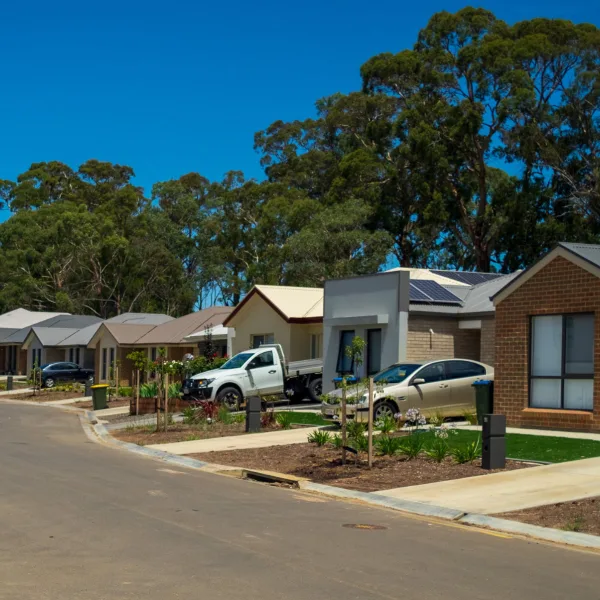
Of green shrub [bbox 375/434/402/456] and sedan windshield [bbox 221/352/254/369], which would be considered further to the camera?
sedan windshield [bbox 221/352/254/369]

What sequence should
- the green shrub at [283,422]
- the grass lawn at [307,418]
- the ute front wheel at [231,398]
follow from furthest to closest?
the ute front wheel at [231,398] → the grass lawn at [307,418] → the green shrub at [283,422]

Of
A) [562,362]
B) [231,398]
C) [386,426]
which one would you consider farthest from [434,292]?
[386,426]

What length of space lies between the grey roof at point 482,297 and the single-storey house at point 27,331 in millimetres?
39675

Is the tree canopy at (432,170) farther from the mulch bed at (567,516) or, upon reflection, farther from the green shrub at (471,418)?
the mulch bed at (567,516)

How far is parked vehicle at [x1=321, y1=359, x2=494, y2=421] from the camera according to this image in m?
21.2

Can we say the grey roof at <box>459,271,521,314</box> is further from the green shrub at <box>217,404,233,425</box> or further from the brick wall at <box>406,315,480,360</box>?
the green shrub at <box>217,404,233,425</box>

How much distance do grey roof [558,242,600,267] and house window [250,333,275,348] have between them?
17.4 metres

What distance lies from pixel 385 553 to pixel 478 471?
633 centimetres

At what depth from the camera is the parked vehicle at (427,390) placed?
2119 centimetres

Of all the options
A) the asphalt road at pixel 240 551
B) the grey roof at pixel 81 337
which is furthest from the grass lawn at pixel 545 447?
the grey roof at pixel 81 337

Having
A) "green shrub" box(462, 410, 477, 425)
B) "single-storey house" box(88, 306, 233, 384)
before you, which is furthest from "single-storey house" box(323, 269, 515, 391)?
"single-storey house" box(88, 306, 233, 384)

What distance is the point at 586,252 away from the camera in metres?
19.6

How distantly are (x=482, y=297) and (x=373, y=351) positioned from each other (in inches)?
144

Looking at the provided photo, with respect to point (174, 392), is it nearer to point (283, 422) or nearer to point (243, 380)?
point (243, 380)
